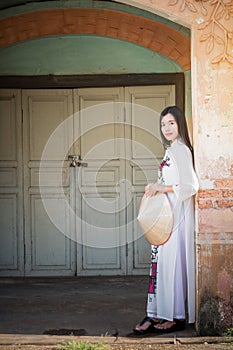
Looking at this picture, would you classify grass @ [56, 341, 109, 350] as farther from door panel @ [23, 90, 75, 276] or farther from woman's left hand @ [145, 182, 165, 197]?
door panel @ [23, 90, 75, 276]

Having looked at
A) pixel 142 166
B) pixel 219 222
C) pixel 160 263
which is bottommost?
pixel 160 263

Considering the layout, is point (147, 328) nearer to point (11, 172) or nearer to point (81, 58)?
point (11, 172)

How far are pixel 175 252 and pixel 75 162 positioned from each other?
9.67 feet

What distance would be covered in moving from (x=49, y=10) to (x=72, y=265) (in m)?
3.09

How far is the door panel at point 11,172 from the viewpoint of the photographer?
27.0 ft

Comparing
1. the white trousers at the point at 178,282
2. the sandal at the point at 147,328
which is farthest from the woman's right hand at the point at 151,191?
the sandal at the point at 147,328

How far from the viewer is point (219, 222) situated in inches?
215

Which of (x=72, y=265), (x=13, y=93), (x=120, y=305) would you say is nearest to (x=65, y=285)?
(x=72, y=265)

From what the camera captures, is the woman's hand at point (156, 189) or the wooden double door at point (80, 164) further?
the wooden double door at point (80, 164)

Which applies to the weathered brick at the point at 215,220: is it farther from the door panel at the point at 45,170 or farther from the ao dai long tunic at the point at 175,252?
the door panel at the point at 45,170

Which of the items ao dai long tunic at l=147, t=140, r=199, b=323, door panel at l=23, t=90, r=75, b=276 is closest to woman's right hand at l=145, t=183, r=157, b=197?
ao dai long tunic at l=147, t=140, r=199, b=323

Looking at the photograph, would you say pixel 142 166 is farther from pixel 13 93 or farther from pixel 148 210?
pixel 148 210

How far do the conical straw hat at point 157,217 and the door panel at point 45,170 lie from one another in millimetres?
2832

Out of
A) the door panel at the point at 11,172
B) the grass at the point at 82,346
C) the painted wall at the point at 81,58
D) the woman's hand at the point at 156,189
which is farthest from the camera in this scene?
the door panel at the point at 11,172
